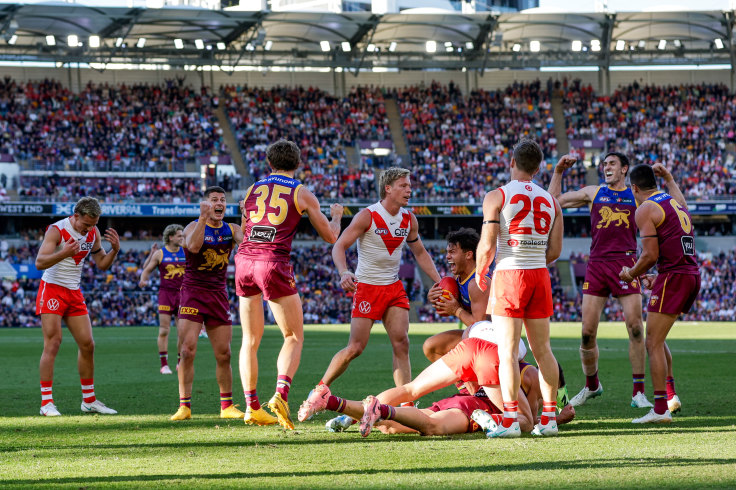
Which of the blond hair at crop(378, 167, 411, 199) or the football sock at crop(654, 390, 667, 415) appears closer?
the football sock at crop(654, 390, 667, 415)

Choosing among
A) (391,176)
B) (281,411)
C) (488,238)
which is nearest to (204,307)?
(281,411)

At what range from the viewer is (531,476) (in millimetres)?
6059

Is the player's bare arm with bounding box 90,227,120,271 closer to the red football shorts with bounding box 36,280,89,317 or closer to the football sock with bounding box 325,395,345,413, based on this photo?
the red football shorts with bounding box 36,280,89,317

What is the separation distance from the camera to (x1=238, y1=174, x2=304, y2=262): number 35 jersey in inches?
362

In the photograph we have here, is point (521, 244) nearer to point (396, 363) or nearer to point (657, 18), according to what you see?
point (396, 363)

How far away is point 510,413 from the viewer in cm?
798

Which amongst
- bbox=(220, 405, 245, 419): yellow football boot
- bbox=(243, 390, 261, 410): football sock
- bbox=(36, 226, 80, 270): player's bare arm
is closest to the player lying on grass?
bbox=(243, 390, 261, 410): football sock

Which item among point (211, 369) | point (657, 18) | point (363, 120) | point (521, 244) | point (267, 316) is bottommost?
point (267, 316)

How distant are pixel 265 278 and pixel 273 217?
0.60 m

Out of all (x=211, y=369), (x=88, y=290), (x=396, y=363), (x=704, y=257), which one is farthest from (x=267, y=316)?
(x=396, y=363)

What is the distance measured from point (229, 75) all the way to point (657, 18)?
84.1 ft

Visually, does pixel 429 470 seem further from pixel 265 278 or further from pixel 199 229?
pixel 199 229

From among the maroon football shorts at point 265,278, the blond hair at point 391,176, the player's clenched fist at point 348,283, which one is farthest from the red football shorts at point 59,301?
the blond hair at point 391,176

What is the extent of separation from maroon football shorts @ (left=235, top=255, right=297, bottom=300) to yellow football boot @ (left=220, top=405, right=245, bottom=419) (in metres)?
1.40
